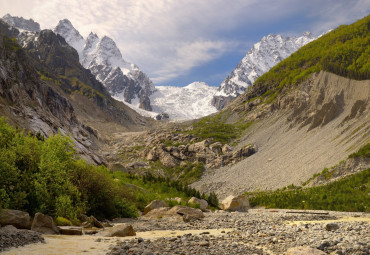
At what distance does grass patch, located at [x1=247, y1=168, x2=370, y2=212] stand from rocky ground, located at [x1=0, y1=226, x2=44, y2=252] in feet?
188

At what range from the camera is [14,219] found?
17.2 metres

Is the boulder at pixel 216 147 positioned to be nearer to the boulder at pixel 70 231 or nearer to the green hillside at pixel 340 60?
the green hillside at pixel 340 60

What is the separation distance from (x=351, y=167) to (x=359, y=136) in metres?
18.4

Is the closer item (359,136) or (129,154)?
(359,136)

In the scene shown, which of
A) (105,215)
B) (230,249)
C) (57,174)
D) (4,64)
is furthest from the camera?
(4,64)

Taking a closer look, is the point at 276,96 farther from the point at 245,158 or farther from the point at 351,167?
the point at 351,167

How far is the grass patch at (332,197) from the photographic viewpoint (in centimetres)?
5982

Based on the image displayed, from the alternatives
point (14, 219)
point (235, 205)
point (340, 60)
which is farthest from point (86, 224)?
point (340, 60)

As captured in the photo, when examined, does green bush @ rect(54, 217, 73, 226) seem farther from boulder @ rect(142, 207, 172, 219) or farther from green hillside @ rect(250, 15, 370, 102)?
green hillside @ rect(250, 15, 370, 102)

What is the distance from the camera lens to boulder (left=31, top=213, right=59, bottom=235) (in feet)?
59.2

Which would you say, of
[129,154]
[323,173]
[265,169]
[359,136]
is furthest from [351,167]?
[129,154]

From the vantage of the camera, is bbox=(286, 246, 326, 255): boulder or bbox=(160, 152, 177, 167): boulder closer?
bbox=(286, 246, 326, 255): boulder

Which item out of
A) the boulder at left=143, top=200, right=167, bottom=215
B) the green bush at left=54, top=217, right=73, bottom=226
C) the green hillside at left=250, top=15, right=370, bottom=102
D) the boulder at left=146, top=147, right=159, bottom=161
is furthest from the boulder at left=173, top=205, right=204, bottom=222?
the green hillside at left=250, top=15, right=370, bottom=102

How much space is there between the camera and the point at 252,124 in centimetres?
16650
